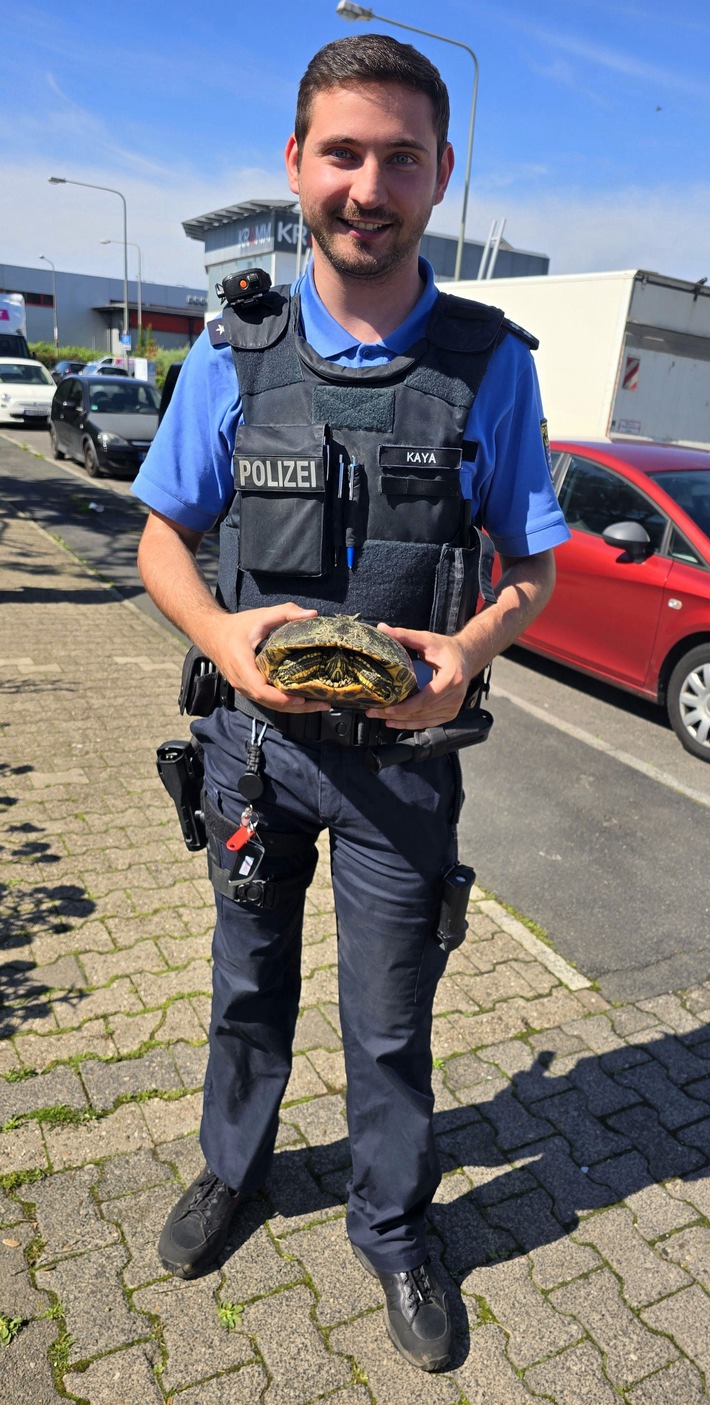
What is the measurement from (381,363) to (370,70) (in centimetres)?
51

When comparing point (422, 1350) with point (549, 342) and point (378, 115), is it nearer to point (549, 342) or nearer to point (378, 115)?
point (378, 115)

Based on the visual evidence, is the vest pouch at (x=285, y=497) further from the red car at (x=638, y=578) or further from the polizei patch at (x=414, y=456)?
the red car at (x=638, y=578)

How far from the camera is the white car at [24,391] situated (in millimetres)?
20406

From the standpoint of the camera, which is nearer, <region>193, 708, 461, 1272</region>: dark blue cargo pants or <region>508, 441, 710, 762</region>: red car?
<region>193, 708, 461, 1272</region>: dark blue cargo pants

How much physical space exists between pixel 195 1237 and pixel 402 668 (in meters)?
1.56

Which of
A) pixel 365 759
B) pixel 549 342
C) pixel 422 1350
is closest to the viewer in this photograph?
pixel 365 759

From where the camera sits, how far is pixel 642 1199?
255 cm

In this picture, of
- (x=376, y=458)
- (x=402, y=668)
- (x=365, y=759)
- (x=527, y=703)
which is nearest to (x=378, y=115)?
(x=376, y=458)

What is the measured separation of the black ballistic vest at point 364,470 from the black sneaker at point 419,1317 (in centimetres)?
151

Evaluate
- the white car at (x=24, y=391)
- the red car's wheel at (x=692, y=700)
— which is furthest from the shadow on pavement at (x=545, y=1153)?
the white car at (x=24, y=391)

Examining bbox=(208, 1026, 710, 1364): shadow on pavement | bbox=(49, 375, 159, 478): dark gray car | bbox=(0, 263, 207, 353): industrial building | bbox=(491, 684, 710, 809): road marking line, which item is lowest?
bbox=(208, 1026, 710, 1364): shadow on pavement

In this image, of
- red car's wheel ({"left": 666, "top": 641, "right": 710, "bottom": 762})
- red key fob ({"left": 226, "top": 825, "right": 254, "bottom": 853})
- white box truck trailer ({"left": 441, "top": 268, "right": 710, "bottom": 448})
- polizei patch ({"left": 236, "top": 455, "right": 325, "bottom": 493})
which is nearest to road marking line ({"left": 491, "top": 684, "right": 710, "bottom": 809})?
red car's wheel ({"left": 666, "top": 641, "right": 710, "bottom": 762})

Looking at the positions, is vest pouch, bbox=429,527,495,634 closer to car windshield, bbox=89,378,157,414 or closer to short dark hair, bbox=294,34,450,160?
short dark hair, bbox=294,34,450,160

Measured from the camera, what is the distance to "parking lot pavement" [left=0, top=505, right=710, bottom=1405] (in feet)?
6.70
